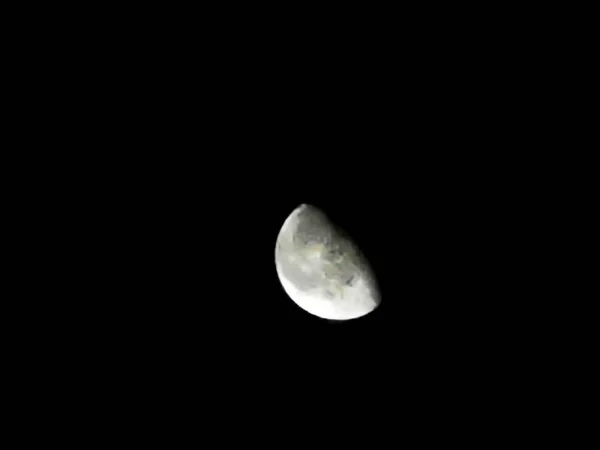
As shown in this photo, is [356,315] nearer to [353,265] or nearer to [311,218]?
[353,265]

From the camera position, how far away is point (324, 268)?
1458mm

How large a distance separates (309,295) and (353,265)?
0.18 m

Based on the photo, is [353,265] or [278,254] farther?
[278,254]

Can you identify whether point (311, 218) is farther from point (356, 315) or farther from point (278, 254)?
point (356, 315)

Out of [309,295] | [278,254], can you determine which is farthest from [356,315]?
[278,254]

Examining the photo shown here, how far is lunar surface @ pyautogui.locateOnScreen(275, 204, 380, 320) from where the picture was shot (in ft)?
4.76

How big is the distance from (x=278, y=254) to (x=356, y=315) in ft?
1.06

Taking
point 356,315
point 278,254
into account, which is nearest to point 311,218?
point 278,254

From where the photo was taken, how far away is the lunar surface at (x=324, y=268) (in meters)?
1.45

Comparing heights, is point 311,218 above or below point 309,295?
Result: above

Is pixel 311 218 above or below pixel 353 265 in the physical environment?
above

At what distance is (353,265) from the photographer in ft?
4.76

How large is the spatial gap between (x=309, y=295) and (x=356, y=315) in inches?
6.6

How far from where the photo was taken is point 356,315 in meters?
1.54
